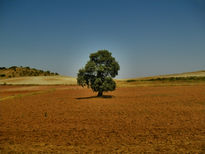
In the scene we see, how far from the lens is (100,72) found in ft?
102

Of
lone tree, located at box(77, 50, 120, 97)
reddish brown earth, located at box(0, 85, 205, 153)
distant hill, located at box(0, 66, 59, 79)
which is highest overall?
distant hill, located at box(0, 66, 59, 79)

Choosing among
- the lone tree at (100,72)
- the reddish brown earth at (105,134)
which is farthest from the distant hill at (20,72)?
the reddish brown earth at (105,134)

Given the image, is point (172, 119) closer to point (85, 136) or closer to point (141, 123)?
point (141, 123)

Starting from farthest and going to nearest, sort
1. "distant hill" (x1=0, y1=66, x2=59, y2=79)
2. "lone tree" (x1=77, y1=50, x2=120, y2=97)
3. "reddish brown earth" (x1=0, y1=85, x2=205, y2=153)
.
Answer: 1. "distant hill" (x1=0, y1=66, x2=59, y2=79)
2. "lone tree" (x1=77, y1=50, x2=120, y2=97)
3. "reddish brown earth" (x1=0, y1=85, x2=205, y2=153)

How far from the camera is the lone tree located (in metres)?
30.5

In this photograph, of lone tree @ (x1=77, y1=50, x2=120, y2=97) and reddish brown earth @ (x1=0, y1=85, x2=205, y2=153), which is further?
lone tree @ (x1=77, y1=50, x2=120, y2=97)

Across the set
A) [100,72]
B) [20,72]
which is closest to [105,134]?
[100,72]

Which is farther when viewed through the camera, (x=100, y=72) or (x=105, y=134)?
(x=100, y=72)

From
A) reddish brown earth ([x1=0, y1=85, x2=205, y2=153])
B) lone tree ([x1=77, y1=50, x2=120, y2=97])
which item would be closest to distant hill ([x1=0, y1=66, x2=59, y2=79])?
lone tree ([x1=77, y1=50, x2=120, y2=97])

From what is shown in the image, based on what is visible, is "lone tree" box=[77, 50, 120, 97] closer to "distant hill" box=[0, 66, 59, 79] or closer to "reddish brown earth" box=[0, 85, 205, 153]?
"reddish brown earth" box=[0, 85, 205, 153]

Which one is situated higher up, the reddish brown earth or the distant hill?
the distant hill

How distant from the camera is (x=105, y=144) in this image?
9992 millimetres

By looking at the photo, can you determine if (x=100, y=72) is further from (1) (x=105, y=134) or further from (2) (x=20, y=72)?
(2) (x=20, y=72)

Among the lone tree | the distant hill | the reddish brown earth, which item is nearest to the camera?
the reddish brown earth
